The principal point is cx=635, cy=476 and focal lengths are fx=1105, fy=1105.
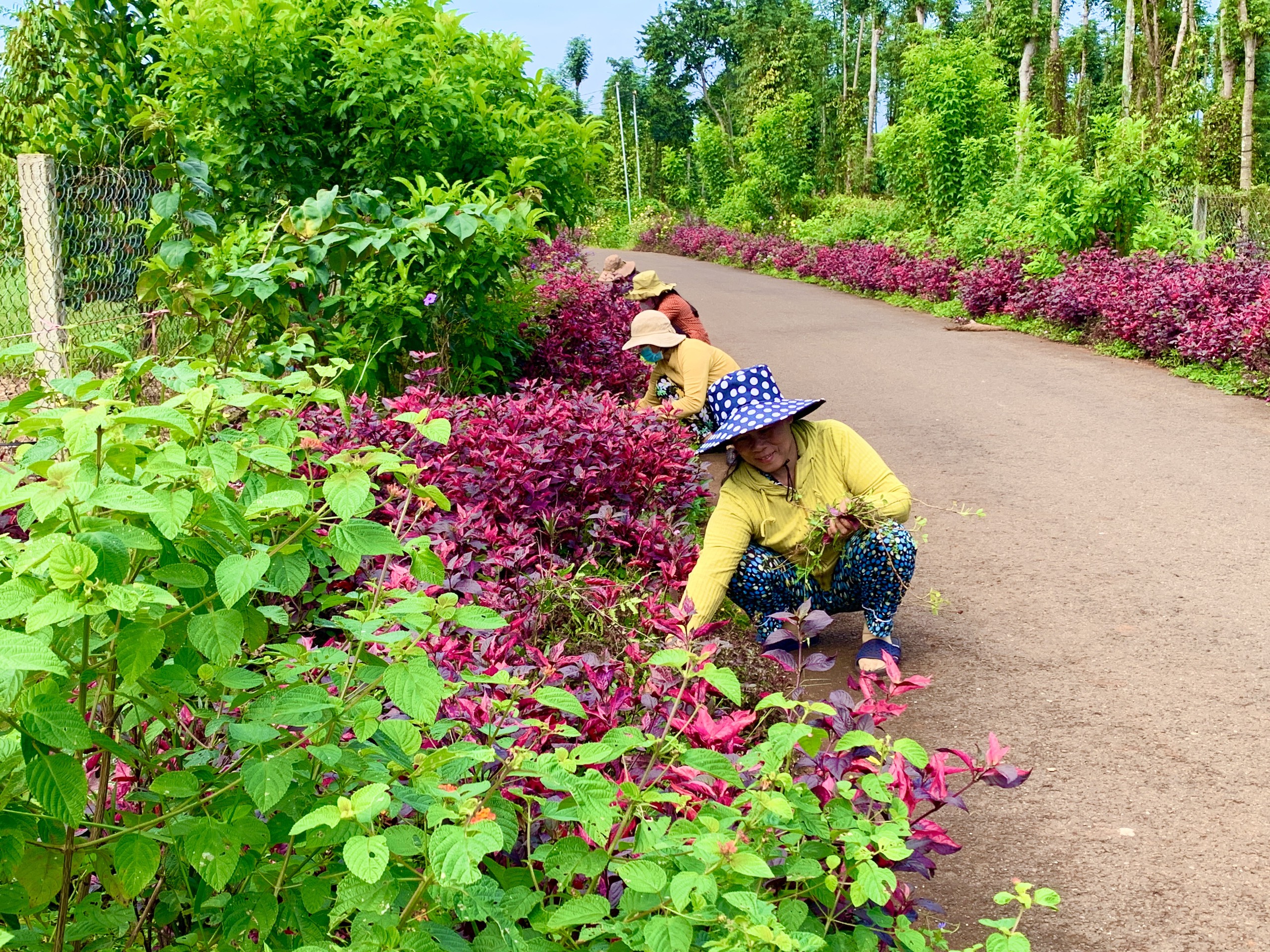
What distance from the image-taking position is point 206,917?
2012 millimetres

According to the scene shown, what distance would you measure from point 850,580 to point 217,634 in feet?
10.3

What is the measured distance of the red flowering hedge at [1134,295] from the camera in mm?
9680

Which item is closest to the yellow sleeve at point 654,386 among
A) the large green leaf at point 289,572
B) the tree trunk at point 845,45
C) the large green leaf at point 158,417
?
the large green leaf at point 289,572

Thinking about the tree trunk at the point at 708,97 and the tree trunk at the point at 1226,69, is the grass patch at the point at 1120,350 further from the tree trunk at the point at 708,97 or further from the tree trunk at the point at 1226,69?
the tree trunk at the point at 708,97

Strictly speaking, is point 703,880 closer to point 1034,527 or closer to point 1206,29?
point 1034,527

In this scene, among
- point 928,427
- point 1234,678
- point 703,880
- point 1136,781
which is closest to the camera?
point 703,880

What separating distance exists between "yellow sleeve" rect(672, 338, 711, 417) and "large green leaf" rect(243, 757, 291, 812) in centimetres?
491

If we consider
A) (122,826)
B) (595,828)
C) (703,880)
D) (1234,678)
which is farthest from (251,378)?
(1234,678)

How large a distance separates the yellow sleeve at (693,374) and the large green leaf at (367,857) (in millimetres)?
5023

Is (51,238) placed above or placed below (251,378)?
above

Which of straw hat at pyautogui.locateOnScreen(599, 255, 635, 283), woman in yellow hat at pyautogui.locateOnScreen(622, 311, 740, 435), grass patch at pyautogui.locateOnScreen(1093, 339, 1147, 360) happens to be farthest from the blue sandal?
grass patch at pyautogui.locateOnScreen(1093, 339, 1147, 360)

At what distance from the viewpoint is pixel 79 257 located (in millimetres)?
6191

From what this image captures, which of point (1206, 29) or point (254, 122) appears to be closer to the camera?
point (254, 122)

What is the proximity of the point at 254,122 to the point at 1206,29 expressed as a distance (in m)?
45.7
